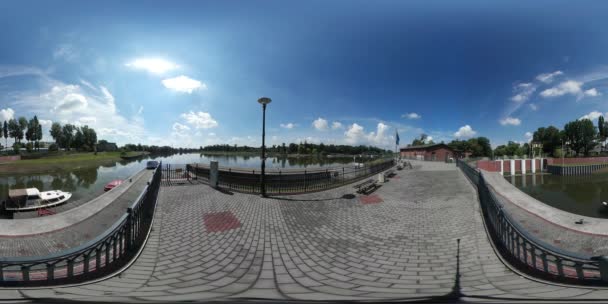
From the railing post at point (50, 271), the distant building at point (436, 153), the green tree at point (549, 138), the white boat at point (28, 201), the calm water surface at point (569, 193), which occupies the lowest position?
the calm water surface at point (569, 193)

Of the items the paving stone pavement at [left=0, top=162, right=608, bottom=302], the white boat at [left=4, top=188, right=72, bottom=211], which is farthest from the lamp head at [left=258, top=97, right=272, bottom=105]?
the white boat at [left=4, top=188, right=72, bottom=211]

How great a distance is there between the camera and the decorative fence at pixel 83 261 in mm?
2977

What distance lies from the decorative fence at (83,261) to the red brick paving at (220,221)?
52.3 inches

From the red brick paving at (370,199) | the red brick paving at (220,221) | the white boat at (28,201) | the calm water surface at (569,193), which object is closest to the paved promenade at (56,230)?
the red brick paving at (220,221)

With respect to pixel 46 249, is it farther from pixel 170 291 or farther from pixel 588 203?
pixel 588 203

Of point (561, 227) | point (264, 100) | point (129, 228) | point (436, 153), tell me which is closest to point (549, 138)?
point (436, 153)

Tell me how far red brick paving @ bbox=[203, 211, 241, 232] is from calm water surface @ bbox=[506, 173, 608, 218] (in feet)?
94.8

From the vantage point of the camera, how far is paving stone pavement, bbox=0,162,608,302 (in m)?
3.17

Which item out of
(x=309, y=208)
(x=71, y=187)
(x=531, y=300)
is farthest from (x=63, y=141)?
(x=531, y=300)

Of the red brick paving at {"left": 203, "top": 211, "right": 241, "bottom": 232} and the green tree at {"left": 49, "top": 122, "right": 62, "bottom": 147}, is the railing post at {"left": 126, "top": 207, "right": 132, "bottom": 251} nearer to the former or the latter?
the red brick paving at {"left": 203, "top": 211, "right": 241, "bottom": 232}

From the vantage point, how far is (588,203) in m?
25.2

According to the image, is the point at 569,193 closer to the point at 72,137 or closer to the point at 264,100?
the point at 264,100

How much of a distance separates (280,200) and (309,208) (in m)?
1.42

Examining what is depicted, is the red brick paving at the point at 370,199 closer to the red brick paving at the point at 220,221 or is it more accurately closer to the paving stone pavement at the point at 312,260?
the paving stone pavement at the point at 312,260
